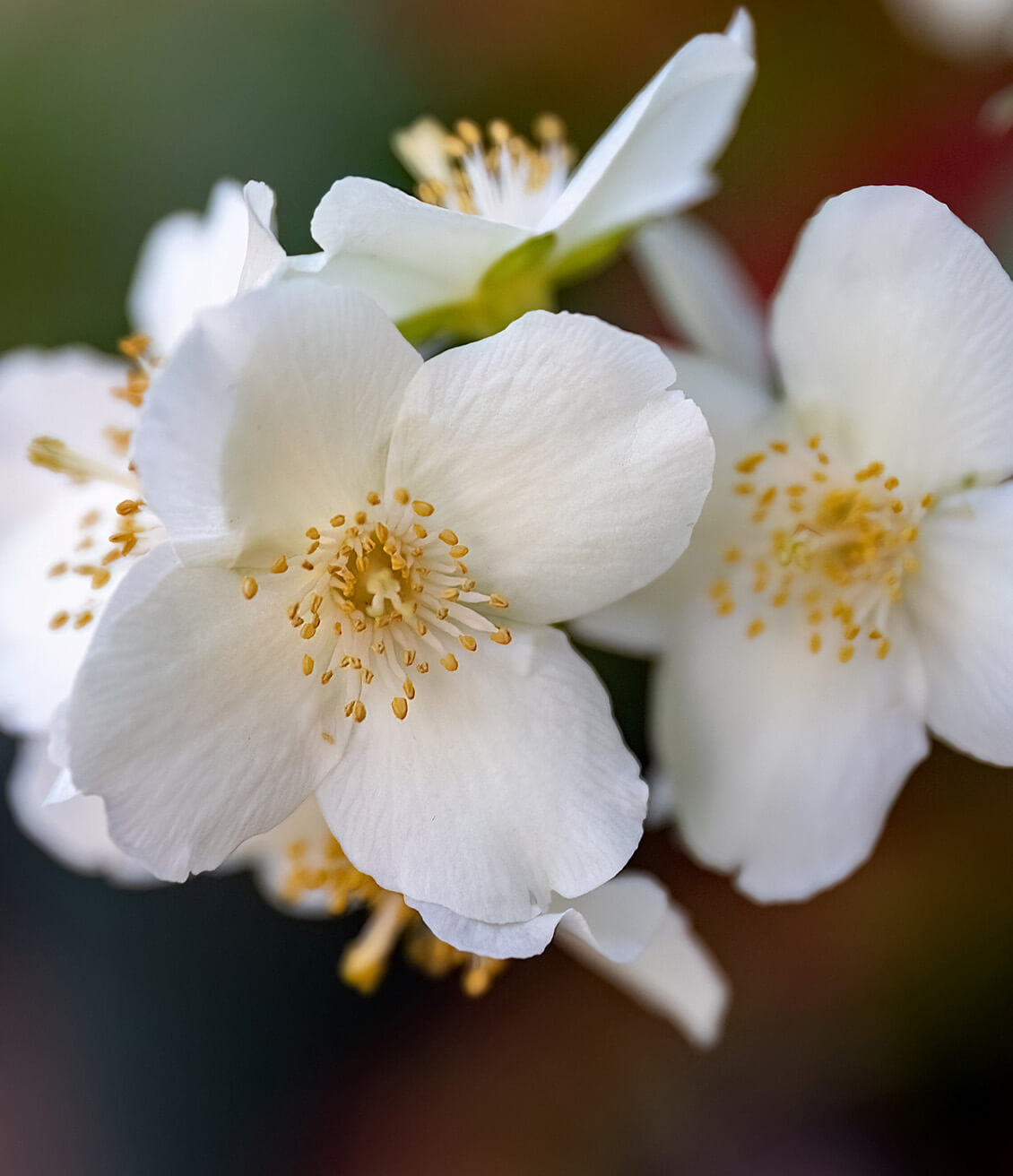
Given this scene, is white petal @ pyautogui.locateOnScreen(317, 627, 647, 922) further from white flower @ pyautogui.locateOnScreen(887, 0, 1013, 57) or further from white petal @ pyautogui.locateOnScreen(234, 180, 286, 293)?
white flower @ pyautogui.locateOnScreen(887, 0, 1013, 57)

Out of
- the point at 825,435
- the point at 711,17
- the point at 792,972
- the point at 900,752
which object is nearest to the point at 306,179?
the point at 711,17

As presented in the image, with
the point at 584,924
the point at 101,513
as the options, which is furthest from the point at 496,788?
the point at 101,513

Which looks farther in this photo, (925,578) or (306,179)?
(306,179)

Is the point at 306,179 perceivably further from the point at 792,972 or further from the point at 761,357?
the point at 792,972

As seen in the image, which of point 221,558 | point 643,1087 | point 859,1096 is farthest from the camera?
point 643,1087

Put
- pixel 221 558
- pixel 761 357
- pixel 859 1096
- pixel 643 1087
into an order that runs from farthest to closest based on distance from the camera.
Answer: pixel 643 1087, pixel 859 1096, pixel 761 357, pixel 221 558

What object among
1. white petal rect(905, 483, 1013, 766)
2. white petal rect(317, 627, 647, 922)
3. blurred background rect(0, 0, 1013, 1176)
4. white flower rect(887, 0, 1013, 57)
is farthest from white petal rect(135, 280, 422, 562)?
white flower rect(887, 0, 1013, 57)
